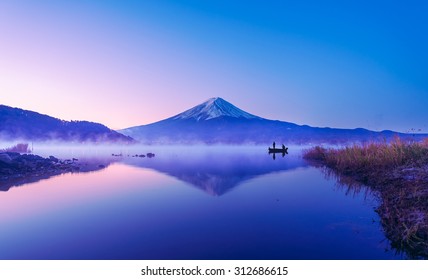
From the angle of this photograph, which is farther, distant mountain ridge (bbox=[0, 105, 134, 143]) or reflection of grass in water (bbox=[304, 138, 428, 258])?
distant mountain ridge (bbox=[0, 105, 134, 143])

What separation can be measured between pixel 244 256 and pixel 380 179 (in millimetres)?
8513

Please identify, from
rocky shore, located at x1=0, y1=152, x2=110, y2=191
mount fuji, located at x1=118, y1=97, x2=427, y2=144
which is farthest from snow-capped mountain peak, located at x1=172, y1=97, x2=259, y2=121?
rocky shore, located at x1=0, y1=152, x2=110, y2=191

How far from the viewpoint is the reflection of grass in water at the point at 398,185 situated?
17.5ft

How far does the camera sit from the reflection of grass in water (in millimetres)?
5332

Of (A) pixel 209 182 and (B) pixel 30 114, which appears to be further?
(B) pixel 30 114

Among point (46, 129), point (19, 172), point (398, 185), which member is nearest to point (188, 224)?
point (398, 185)

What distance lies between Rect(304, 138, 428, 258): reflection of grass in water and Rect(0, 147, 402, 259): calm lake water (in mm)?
381

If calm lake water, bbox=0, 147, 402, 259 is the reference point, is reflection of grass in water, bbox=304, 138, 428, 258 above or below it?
above

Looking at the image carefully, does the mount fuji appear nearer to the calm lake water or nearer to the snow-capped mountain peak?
the snow-capped mountain peak

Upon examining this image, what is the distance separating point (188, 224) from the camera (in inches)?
288

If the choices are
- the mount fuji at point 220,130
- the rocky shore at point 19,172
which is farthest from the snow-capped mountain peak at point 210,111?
the rocky shore at point 19,172
